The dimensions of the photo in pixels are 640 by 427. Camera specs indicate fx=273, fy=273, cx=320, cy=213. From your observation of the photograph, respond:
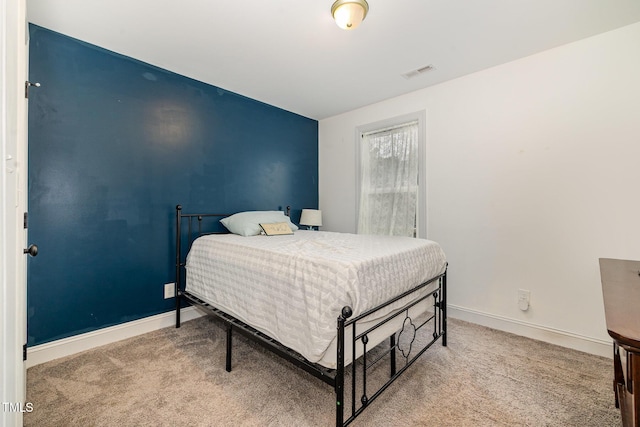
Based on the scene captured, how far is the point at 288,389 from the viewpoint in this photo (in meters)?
1.73

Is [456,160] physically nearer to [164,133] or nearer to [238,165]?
[238,165]

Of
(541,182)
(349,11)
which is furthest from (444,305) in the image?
(349,11)

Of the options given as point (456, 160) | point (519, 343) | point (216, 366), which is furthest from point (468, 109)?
point (216, 366)

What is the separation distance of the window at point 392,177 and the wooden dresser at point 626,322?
183cm

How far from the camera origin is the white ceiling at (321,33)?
73.4 inches

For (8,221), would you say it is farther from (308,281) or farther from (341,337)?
(341,337)

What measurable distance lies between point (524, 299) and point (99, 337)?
371 centimetres

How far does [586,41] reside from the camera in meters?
2.19

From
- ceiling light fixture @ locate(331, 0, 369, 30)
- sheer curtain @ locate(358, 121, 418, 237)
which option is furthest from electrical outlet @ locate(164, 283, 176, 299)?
ceiling light fixture @ locate(331, 0, 369, 30)

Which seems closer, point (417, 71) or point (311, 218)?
point (417, 71)

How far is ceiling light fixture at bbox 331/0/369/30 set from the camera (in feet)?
5.77

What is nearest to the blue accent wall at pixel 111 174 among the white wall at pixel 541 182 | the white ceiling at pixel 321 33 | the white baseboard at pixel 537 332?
the white ceiling at pixel 321 33

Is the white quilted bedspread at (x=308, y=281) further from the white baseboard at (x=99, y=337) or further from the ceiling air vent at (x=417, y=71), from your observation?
the ceiling air vent at (x=417, y=71)

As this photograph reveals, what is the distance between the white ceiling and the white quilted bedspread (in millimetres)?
1653
